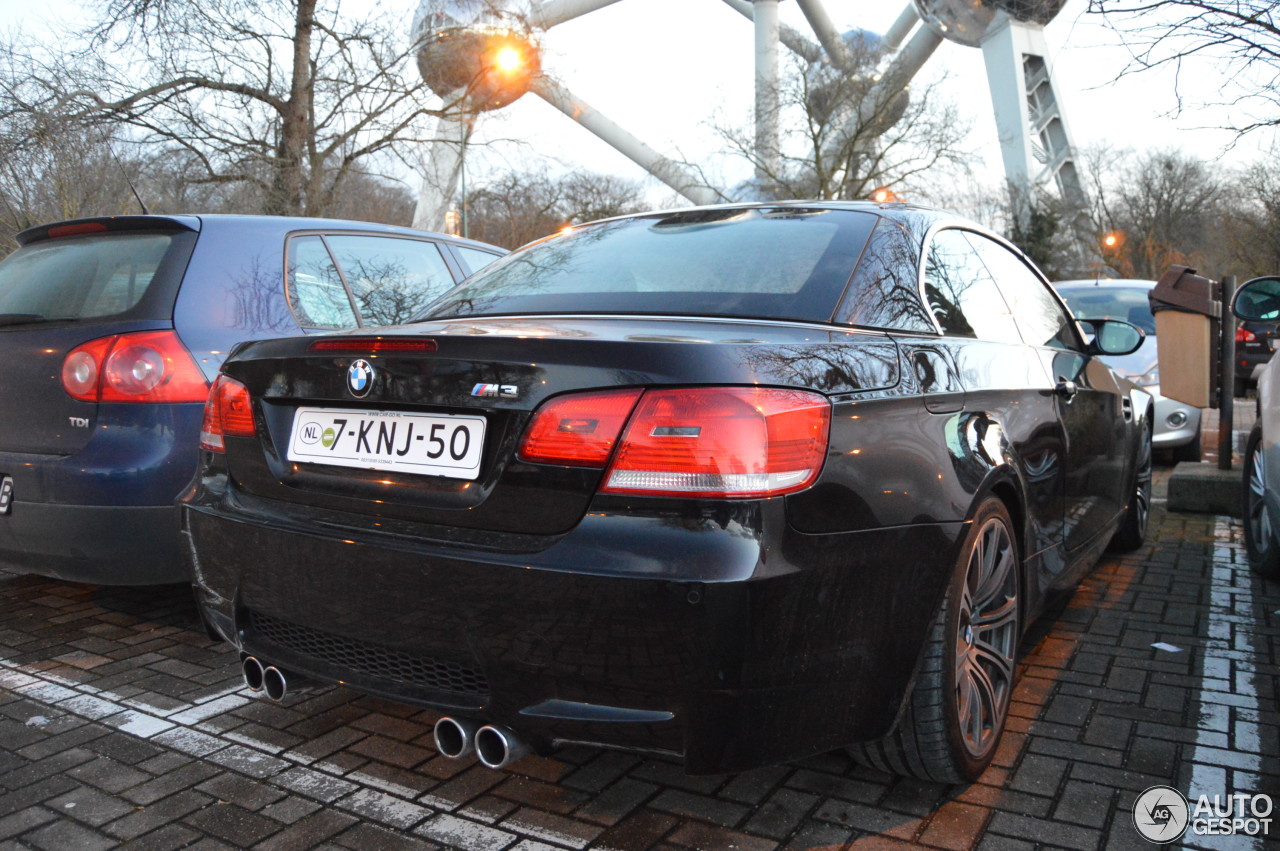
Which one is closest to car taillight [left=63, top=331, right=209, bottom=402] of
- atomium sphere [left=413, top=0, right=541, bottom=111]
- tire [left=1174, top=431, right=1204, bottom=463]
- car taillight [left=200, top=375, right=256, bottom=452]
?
car taillight [left=200, top=375, right=256, bottom=452]

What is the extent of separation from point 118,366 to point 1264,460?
4667 mm

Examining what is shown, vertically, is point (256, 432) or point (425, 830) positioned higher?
point (256, 432)

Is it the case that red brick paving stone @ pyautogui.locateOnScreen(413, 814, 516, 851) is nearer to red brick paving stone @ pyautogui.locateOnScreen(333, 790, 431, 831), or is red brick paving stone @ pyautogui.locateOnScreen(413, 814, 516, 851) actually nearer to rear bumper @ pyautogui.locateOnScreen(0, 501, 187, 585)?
red brick paving stone @ pyautogui.locateOnScreen(333, 790, 431, 831)

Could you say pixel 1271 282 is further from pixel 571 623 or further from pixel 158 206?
pixel 158 206

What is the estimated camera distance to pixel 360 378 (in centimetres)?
233

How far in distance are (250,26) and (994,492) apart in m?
13.7

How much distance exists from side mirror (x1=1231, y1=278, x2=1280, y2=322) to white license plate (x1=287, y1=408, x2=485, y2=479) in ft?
13.9

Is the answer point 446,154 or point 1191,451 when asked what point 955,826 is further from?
point 446,154

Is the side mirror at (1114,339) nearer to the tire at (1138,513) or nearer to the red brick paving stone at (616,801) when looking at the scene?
the tire at (1138,513)

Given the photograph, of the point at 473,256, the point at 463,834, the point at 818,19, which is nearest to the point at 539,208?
the point at 818,19

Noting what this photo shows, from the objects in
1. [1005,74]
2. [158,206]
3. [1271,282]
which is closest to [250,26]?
[158,206]

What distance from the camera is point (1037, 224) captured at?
47.2m

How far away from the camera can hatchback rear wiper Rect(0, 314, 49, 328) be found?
3.85m

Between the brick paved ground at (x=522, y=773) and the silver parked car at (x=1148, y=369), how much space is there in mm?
5240
